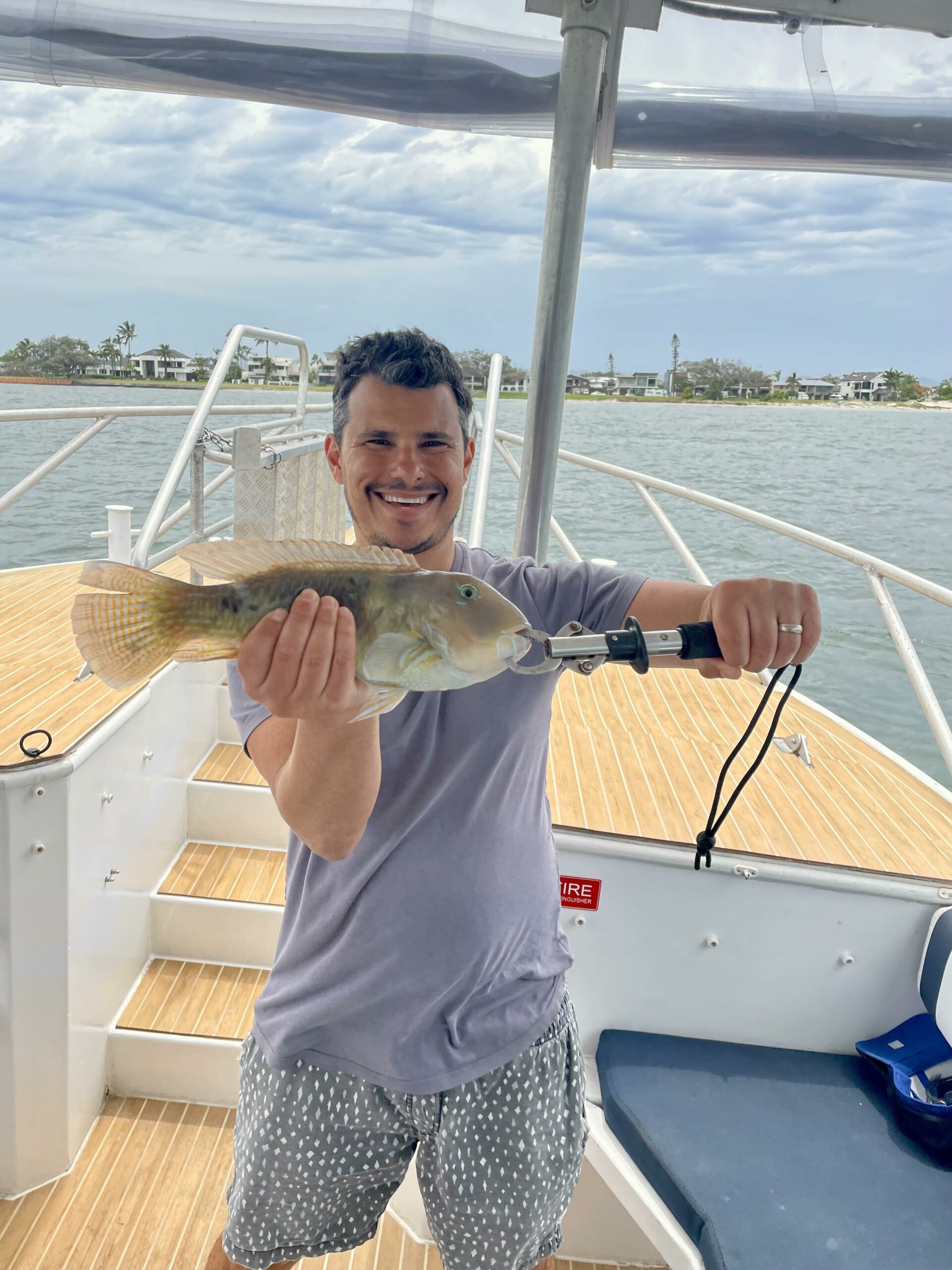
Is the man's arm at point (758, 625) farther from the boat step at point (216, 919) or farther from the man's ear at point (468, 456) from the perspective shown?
the boat step at point (216, 919)

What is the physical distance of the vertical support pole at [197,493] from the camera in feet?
9.82

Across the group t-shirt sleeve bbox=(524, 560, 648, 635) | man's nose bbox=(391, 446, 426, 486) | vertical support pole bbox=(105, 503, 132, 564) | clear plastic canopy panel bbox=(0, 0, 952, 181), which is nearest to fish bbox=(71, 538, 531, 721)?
man's nose bbox=(391, 446, 426, 486)

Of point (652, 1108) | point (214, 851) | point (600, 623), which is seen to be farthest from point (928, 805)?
point (214, 851)

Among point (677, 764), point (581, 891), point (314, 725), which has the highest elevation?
point (314, 725)

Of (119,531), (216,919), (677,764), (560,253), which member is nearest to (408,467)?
(560,253)

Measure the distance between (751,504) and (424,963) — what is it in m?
22.6

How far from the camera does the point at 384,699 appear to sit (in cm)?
84

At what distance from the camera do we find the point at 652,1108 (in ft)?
7.04

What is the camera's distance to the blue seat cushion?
183 centimetres

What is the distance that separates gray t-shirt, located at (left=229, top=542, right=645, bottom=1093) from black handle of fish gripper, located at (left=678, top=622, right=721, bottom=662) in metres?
0.41

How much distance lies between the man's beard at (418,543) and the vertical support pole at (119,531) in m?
2.38

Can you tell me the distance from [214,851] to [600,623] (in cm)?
244

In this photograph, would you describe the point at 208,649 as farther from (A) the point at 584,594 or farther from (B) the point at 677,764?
(B) the point at 677,764

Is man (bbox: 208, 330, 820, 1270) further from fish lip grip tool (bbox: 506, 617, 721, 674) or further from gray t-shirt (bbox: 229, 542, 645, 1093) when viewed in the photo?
fish lip grip tool (bbox: 506, 617, 721, 674)
